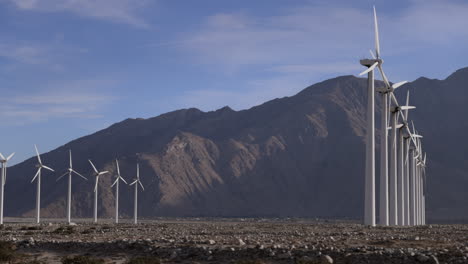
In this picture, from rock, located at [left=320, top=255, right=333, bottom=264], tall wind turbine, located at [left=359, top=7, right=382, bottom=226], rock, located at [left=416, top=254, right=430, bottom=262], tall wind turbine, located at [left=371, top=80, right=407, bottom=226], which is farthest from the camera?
tall wind turbine, located at [left=371, top=80, right=407, bottom=226]

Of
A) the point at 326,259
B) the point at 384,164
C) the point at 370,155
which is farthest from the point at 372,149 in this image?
the point at 326,259

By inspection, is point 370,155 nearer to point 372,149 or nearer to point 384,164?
point 372,149

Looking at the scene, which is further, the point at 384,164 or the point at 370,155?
the point at 384,164

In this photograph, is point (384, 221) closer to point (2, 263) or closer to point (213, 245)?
point (213, 245)

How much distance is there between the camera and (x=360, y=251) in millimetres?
28422

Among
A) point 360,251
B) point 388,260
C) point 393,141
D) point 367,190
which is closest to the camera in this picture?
point 388,260

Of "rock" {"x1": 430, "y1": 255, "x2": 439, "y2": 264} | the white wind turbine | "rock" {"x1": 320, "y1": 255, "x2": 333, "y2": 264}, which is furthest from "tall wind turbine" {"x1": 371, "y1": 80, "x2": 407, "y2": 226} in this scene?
"rock" {"x1": 430, "y1": 255, "x2": 439, "y2": 264}

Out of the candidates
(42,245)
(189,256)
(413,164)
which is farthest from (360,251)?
(413,164)

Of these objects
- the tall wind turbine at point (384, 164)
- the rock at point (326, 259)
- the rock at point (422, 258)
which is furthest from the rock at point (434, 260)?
the tall wind turbine at point (384, 164)

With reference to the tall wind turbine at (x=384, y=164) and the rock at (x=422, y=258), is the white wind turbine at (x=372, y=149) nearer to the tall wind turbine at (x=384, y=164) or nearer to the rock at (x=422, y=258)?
the tall wind turbine at (x=384, y=164)

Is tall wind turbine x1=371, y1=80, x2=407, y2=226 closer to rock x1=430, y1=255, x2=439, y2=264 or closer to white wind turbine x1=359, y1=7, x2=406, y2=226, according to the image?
white wind turbine x1=359, y1=7, x2=406, y2=226

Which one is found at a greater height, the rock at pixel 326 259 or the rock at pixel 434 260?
the rock at pixel 434 260

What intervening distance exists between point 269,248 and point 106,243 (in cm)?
1081

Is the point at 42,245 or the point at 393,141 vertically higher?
the point at 393,141
